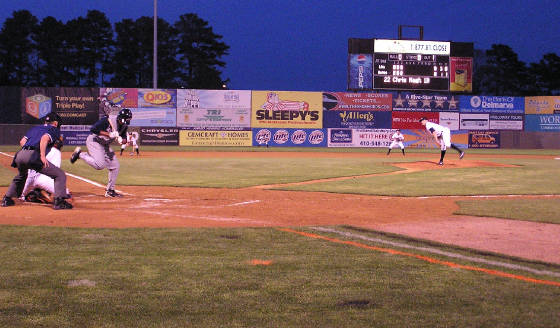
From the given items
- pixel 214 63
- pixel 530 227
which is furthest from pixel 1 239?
pixel 214 63

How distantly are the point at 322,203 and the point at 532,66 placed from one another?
73.9 m

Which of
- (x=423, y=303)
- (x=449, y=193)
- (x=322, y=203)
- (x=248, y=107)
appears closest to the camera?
(x=423, y=303)

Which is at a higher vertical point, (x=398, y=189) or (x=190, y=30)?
(x=190, y=30)

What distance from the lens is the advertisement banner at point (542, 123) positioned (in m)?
43.5

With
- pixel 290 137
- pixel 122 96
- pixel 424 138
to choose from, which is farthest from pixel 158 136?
pixel 424 138

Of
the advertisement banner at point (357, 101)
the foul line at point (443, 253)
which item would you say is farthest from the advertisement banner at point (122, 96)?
the foul line at point (443, 253)

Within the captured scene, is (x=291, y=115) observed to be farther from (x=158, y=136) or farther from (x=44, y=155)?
(x=44, y=155)

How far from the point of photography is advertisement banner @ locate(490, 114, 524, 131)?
43312mm

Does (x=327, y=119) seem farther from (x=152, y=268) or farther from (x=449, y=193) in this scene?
(x=152, y=268)

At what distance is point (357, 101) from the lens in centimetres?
4228

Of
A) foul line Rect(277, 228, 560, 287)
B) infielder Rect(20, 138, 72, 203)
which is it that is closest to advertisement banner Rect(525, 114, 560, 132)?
infielder Rect(20, 138, 72, 203)

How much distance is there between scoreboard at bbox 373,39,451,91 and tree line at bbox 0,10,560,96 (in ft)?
111

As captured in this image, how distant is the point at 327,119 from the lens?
41.9 meters

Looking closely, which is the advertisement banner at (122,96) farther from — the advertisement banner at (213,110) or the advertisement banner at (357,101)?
the advertisement banner at (357,101)
